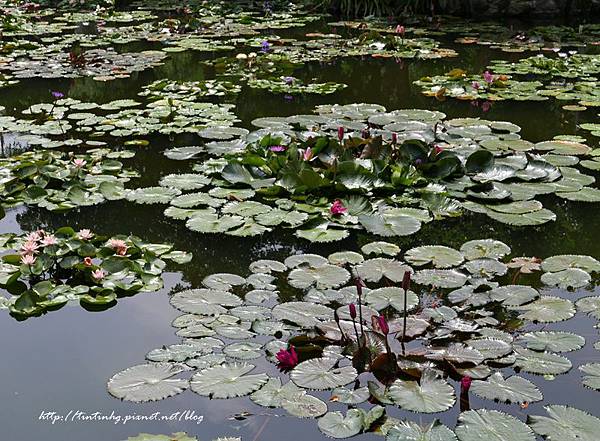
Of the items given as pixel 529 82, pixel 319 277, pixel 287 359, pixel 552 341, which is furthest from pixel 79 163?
pixel 529 82

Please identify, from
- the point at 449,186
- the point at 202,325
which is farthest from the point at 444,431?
the point at 449,186

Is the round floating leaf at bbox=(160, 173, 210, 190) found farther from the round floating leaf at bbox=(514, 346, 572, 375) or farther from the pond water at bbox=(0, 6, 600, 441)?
the round floating leaf at bbox=(514, 346, 572, 375)

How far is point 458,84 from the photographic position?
215 inches

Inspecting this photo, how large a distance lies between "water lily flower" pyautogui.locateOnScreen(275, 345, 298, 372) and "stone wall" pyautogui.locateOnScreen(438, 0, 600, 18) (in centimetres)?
774

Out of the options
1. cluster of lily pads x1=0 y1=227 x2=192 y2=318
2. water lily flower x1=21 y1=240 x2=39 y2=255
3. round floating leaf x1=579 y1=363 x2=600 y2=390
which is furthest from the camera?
water lily flower x1=21 y1=240 x2=39 y2=255

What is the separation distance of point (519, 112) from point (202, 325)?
10.7 feet

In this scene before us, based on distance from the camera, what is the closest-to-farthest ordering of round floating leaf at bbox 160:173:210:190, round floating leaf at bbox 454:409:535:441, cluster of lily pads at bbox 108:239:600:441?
round floating leaf at bbox 454:409:535:441 → cluster of lily pads at bbox 108:239:600:441 → round floating leaf at bbox 160:173:210:190

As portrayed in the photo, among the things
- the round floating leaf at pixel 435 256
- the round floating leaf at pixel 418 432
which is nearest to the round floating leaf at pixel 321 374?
the round floating leaf at pixel 418 432

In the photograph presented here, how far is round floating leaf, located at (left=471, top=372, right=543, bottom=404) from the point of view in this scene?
1.95 metres

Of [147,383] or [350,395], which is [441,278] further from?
[147,383]

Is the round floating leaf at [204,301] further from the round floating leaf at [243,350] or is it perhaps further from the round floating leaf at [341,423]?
the round floating leaf at [341,423]

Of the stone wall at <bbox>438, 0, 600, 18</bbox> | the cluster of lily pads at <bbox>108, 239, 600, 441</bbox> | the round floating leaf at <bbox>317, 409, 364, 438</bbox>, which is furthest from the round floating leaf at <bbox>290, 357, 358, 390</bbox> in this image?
the stone wall at <bbox>438, 0, 600, 18</bbox>

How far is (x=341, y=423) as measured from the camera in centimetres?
185

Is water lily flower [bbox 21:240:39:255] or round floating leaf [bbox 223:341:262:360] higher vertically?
water lily flower [bbox 21:240:39:255]
